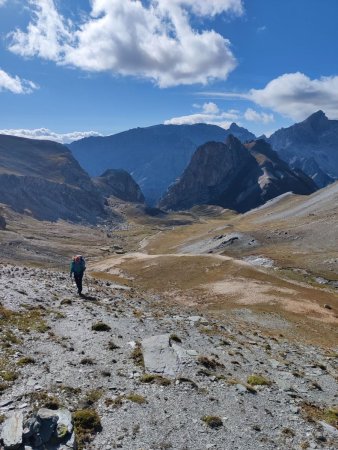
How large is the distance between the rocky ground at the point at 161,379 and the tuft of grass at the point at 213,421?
0.06 metres

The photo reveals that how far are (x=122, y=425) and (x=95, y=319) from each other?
52.8ft

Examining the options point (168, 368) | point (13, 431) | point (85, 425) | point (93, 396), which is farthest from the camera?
point (168, 368)

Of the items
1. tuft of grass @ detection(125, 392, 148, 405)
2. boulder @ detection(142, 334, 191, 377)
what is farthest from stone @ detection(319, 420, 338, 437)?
tuft of grass @ detection(125, 392, 148, 405)

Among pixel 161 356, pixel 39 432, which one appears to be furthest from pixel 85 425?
pixel 161 356

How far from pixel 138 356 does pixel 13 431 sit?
33.9 ft

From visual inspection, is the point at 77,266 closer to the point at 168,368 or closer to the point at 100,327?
the point at 100,327

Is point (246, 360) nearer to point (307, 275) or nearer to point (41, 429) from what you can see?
point (41, 429)

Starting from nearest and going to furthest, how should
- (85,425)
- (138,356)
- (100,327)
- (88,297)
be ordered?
(85,425)
(138,356)
(100,327)
(88,297)

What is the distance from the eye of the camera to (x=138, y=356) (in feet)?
81.8

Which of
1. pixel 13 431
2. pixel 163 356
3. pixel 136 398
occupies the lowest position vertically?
pixel 163 356

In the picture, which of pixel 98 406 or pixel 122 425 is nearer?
pixel 122 425

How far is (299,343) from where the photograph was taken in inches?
1548

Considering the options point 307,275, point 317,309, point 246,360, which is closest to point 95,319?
point 246,360

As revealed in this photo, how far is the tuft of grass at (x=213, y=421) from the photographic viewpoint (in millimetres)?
17766
